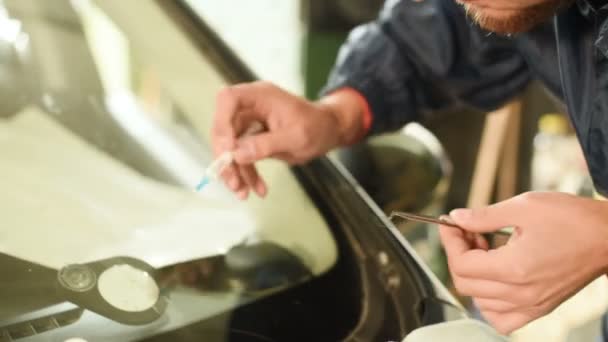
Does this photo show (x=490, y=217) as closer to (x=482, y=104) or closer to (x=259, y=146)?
(x=259, y=146)

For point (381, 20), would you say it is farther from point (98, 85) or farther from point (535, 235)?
point (535, 235)

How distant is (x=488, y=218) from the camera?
0.57 metres

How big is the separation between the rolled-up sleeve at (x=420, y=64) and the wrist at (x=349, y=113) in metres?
0.01

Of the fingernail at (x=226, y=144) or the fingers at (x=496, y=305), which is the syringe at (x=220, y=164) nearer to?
the fingernail at (x=226, y=144)

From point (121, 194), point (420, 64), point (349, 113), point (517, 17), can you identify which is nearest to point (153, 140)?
point (121, 194)

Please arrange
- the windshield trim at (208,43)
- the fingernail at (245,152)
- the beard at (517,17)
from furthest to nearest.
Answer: the windshield trim at (208,43), the fingernail at (245,152), the beard at (517,17)

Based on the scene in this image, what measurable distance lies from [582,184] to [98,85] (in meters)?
0.91

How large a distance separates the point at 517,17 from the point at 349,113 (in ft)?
1.08

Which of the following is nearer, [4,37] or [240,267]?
[240,267]

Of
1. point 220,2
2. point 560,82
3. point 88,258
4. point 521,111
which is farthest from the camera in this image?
point 220,2

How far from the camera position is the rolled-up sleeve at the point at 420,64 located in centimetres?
95

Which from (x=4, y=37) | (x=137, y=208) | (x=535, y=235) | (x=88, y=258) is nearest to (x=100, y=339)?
(x=88, y=258)

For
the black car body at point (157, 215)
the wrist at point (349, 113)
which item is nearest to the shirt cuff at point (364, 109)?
the wrist at point (349, 113)

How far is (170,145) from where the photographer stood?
3.22 ft
